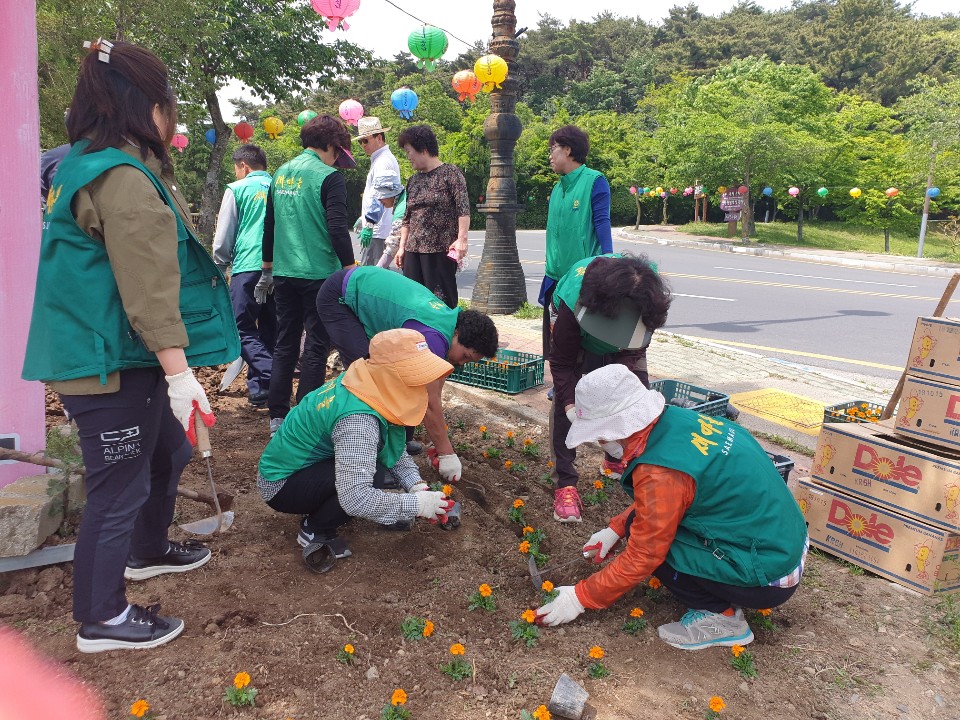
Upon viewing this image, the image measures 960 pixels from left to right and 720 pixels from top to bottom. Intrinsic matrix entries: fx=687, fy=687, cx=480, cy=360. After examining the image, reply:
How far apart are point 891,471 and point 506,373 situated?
2.93m

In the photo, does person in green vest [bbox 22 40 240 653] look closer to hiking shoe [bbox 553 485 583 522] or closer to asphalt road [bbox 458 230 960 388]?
hiking shoe [bbox 553 485 583 522]

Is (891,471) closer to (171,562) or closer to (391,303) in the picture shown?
(391,303)

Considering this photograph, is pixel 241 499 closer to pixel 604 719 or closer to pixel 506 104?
pixel 604 719

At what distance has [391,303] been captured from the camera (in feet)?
11.1

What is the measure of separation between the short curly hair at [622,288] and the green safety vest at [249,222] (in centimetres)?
303

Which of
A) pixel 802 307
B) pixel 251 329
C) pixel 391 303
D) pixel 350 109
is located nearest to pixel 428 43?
pixel 350 109

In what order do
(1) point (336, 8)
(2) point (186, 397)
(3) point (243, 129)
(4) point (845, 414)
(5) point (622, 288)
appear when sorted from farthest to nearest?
(3) point (243, 129)
(1) point (336, 8)
(4) point (845, 414)
(5) point (622, 288)
(2) point (186, 397)

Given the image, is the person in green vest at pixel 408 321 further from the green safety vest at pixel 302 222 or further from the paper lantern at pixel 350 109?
the paper lantern at pixel 350 109

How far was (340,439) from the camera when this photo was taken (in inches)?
102

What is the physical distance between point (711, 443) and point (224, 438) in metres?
3.24

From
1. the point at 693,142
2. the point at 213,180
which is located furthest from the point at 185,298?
the point at 693,142

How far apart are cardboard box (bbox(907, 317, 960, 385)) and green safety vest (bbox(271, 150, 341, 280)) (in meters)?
3.19

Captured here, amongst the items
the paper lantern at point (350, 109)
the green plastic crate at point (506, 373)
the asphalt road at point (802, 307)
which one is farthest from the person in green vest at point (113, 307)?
the paper lantern at point (350, 109)

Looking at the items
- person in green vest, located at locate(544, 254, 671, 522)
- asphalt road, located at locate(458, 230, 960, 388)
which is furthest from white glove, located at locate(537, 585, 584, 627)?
asphalt road, located at locate(458, 230, 960, 388)
